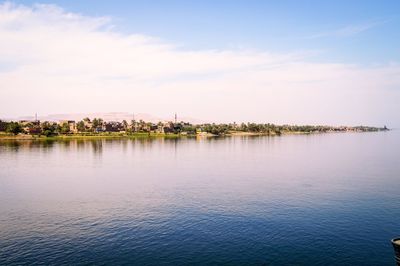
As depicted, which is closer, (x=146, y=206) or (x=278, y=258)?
(x=278, y=258)

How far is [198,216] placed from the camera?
56.9 m

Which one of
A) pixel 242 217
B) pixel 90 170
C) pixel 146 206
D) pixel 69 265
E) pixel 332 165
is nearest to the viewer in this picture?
pixel 69 265

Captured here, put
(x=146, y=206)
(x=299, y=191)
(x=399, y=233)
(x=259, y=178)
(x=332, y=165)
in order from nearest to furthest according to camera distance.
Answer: (x=399, y=233)
(x=146, y=206)
(x=299, y=191)
(x=259, y=178)
(x=332, y=165)

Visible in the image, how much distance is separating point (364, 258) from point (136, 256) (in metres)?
25.4

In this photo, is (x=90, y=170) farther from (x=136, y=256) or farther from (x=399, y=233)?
(x=399, y=233)

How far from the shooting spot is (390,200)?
67375 millimetres

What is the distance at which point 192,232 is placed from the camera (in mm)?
49219

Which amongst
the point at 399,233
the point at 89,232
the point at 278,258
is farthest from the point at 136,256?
the point at 399,233

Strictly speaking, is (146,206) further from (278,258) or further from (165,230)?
(278,258)

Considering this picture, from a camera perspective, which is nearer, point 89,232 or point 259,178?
point 89,232

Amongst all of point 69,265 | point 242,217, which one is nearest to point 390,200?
point 242,217

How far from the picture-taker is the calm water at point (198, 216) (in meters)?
41.8

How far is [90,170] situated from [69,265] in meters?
72.2

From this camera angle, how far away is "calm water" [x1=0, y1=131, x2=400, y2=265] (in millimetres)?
41781
